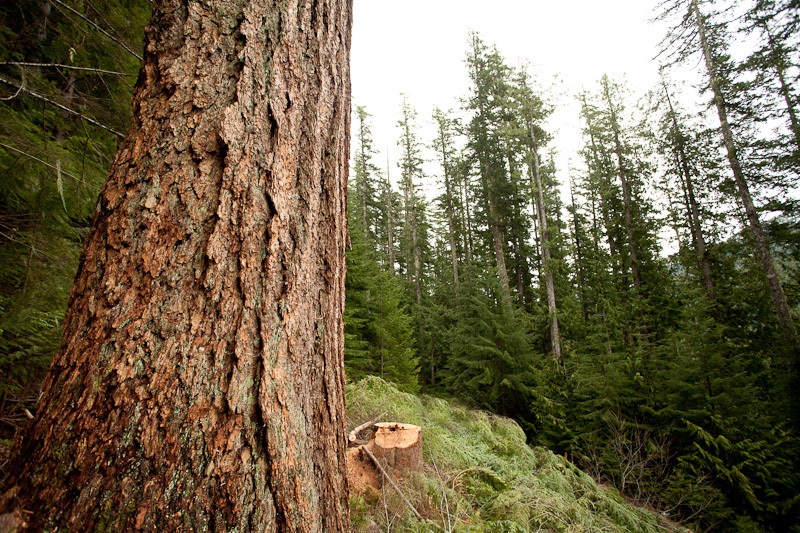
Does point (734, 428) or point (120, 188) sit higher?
point (120, 188)

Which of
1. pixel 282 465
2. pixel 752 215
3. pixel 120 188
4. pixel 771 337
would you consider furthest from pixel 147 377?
pixel 771 337

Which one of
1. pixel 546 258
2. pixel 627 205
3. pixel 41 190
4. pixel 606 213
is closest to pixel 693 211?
pixel 627 205

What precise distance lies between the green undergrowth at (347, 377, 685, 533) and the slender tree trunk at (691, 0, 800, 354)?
7739 mm

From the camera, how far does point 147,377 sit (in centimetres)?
81

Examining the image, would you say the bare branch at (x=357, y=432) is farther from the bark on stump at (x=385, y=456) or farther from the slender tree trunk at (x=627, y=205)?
the slender tree trunk at (x=627, y=205)

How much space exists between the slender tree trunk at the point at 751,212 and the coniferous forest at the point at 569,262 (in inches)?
2.7

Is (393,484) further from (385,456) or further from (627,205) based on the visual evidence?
(627,205)

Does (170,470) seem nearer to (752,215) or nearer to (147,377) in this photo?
(147,377)

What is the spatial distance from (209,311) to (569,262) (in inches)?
930

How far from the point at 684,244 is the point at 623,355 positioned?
15.5 meters

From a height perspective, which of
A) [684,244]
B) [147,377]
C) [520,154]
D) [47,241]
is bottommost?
[147,377]

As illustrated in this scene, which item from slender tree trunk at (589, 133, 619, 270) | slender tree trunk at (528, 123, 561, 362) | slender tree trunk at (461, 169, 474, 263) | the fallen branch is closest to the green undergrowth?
the fallen branch

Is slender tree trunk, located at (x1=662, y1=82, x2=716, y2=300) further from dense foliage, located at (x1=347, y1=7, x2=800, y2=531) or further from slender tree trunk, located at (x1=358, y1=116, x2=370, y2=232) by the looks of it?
slender tree trunk, located at (x1=358, y1=116, x2=370, y2=232)

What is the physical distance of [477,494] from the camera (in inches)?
129
